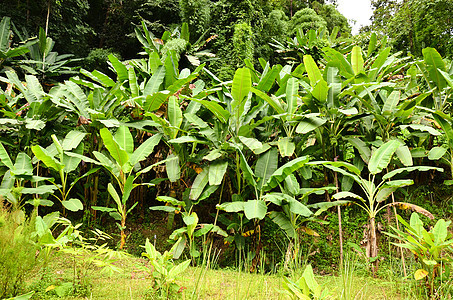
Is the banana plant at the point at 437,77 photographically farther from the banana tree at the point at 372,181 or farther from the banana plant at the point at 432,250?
the banana plant at the point at 432,250

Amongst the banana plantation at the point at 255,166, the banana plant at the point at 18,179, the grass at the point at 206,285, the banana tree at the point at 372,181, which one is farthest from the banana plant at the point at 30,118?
the banana tree at the point at 372,181

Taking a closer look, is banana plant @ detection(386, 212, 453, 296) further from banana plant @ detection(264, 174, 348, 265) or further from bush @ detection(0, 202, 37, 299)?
bush @ detection(0, 202, 37, 299)

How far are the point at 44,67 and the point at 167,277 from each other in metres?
5.64

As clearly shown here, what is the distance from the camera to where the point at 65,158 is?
→ 3359 millimetres

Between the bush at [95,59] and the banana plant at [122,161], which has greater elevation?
the bush at [95,59]

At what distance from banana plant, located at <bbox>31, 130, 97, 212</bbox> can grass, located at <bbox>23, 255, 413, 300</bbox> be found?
23.7 inches

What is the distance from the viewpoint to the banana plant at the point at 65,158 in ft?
10.0

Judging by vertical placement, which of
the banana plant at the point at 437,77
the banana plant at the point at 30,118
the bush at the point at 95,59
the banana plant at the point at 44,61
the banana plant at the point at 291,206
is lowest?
the banana plant at the point at 291,206

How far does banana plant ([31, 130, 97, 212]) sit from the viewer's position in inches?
121

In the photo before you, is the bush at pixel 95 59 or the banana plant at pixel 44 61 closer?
the banana plant at pixel 44 61

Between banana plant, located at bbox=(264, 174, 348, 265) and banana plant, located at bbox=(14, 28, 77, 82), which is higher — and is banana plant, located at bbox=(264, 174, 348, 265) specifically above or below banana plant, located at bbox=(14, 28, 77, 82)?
below

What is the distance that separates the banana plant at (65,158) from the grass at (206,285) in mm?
602

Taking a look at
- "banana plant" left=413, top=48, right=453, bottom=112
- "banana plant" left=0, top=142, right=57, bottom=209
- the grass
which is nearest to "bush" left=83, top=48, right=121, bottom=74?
"banana plant" left=0, top=142, right=57, bottom=209

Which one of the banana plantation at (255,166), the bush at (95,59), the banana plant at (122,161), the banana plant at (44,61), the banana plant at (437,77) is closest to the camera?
the banana plantation at (255,166)
